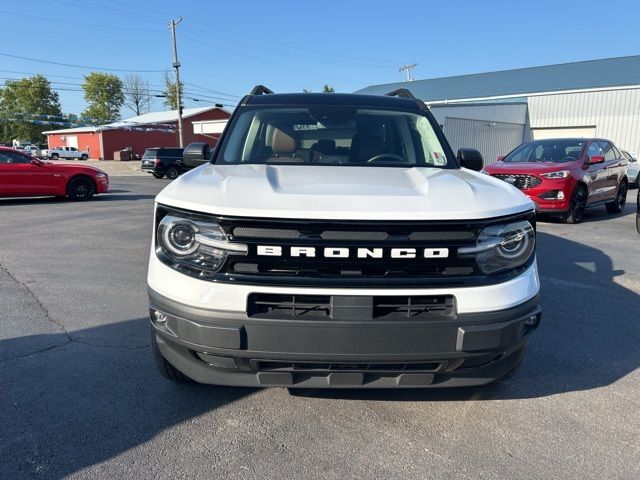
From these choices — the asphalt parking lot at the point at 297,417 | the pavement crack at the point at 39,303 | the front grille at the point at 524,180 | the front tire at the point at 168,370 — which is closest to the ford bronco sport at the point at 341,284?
the front tire at the point at 168,370

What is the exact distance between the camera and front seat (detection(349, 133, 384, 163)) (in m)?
3.70

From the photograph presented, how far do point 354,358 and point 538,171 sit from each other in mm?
8660

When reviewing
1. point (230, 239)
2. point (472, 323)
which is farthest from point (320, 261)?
point (472, 323)

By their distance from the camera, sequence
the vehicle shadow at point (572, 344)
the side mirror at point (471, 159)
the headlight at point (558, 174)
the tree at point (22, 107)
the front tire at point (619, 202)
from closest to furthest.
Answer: the vehicle shadow at point (572, 344)
the side mirror at point (471, 159)
the headlight at point (558, 174)
the front tire at point (619, 202)
the tree at point (22, 107)

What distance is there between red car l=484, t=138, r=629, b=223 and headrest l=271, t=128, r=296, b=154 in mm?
7122

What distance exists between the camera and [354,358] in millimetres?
2283

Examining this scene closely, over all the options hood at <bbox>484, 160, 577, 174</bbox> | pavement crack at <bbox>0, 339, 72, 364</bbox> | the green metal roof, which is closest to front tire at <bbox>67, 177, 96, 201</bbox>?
hood at <bbox>484, 160, 577, 174</bbox>

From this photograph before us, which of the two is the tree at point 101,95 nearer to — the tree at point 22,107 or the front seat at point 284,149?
the tree at point 22,107

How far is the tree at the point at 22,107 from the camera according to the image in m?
81.7

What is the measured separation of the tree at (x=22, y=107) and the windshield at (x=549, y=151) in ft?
287

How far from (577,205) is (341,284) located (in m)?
9.24

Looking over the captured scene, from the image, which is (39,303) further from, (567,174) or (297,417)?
(567,174)

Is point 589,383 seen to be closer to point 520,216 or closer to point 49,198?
point 520,216

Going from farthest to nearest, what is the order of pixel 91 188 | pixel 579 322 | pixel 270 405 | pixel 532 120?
pixel 532 120
pixel 91 188
pixel 579 322
pixel 270 405
